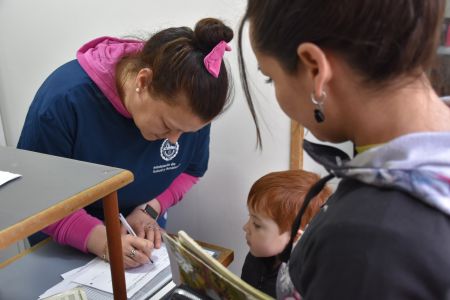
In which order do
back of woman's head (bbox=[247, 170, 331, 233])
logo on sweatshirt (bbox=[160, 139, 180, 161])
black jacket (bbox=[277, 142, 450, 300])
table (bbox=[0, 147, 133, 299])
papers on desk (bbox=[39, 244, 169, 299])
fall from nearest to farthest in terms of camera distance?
black jacket (bbox=[277, 142, 450, 300])
table (bbox=[0, 147, 133, 299])
papers on desk (bbox=[39, 244, 169, 299])
back of woman's head (bbox=[247, 170, 331, 233])
logo on sweatshirt (bbox=[160, 139, 180, 161])

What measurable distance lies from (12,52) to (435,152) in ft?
6.76

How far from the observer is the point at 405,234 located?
1.25 feet

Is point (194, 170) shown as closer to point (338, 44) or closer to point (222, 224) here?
point (222, 224)

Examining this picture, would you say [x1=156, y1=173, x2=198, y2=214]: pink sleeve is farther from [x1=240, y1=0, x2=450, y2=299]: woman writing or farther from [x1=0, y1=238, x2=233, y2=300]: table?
[x1=240, y1=0, x2=450, y2=299]: woman writing

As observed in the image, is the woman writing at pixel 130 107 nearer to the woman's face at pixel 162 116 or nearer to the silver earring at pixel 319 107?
the woman's face at pixel 162 116

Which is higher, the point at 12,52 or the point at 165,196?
the point at 12,52

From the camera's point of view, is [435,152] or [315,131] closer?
[435,152]

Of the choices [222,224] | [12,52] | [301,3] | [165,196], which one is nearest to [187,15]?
[165,196]

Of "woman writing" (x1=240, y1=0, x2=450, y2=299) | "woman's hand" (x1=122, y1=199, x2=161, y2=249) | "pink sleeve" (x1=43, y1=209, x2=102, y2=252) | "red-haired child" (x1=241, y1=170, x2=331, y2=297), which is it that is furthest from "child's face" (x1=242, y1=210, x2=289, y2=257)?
"woman writing" (x1=240, y1=0, x2=450, y2=299)

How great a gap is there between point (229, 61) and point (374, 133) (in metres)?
1.06

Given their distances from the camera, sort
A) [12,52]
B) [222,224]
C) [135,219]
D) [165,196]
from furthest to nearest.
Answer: [12,52] → [222,224] → [165,196] → [135,219]

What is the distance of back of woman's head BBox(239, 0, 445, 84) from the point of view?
0.41 meters

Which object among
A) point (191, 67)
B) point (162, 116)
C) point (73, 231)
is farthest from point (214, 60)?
point (73, 231)

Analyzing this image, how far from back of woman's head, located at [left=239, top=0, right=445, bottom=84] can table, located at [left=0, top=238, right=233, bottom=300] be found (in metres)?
0.73
